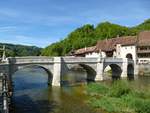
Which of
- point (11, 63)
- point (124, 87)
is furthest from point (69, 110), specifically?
point (11, 63)

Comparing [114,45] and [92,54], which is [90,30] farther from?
[114,45]

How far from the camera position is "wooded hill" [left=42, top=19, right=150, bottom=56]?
120 meters

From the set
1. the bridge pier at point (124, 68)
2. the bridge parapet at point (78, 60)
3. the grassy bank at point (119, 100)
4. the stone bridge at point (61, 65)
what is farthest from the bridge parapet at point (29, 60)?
the bridge pier at point (124, 68)

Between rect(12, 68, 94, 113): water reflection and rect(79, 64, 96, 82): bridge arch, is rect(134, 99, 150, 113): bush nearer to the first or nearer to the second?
rect(12, 68, 94, 113): water reflection

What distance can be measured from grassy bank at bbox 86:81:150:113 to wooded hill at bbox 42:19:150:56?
7383 centimetres

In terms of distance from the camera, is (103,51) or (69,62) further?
(103,51)

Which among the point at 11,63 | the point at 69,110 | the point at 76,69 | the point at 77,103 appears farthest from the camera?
Result: the point at 76,69

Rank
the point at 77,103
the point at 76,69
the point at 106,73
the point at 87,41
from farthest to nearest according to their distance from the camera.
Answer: the point at 87,41 < the point at 76,69 < the point at 106,73 < the point at 77,103

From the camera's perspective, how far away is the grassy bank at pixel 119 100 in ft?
104

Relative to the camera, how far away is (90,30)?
141500 millimetres

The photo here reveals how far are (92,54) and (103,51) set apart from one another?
653cm

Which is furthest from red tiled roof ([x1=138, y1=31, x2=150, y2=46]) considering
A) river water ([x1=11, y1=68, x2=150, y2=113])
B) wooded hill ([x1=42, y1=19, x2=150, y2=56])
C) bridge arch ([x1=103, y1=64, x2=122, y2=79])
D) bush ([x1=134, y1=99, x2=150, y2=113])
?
bush ([x1=134, y1=99, x2=150, y2=113])

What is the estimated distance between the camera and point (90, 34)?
135 m

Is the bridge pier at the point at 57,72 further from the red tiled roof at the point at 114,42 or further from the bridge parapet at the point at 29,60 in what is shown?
the red tiled roof at the point at 114,42
